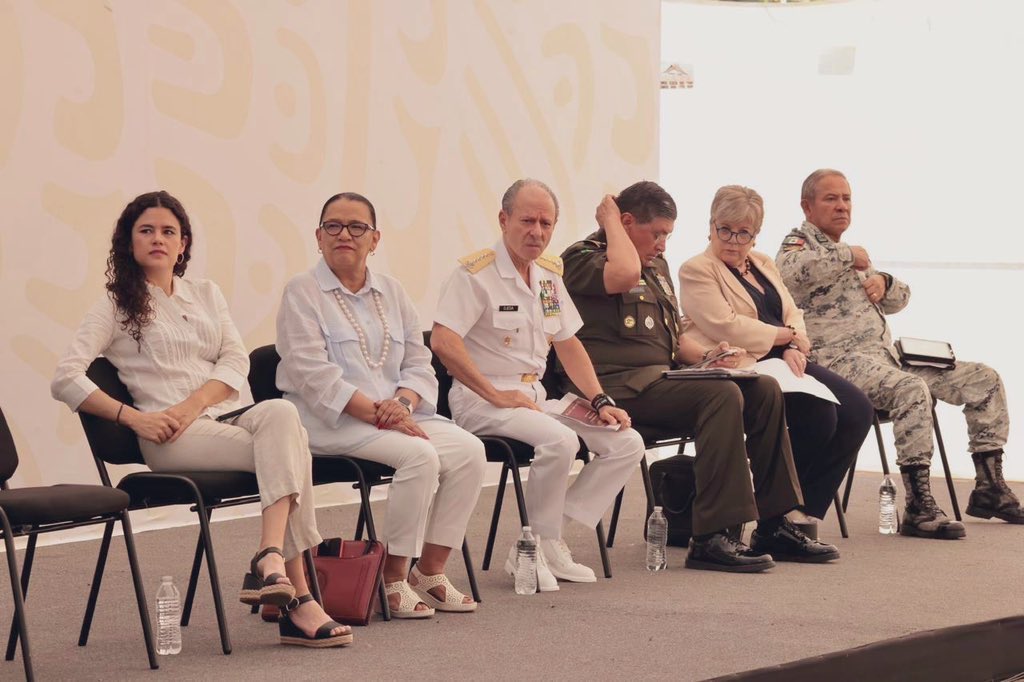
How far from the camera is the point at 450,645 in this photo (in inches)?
134

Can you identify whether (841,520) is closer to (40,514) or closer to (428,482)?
(428,482)

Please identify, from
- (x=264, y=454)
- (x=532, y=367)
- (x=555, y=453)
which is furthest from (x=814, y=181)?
(x=264, y=454)

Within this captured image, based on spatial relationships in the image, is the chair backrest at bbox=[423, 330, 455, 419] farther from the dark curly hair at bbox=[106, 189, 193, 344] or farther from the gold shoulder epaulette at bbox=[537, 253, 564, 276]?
the dark curly hair at bbox=[106, 189, 193, 344]

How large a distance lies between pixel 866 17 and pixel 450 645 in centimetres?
667

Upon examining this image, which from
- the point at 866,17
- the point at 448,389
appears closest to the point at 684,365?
the point at 448,389

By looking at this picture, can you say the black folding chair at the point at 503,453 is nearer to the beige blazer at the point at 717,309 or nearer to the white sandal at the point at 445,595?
the white sandal at the point at 445,595

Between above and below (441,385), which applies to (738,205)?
above

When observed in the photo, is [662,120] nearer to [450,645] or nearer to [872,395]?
[872,395]

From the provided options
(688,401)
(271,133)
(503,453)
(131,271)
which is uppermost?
(271,133)

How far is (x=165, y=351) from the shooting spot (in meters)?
3.67

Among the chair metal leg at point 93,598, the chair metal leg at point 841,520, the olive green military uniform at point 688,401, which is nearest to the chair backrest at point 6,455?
the chair metal leg at point 93,598

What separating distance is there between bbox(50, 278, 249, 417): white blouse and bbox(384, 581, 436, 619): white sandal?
679 mm

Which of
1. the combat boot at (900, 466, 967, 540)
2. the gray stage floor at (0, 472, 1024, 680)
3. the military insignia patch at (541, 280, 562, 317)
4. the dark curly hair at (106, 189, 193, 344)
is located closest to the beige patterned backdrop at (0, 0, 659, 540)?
the gray stage floor at (0, 472, 1024, 680)

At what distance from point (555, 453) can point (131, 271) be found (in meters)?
1.38
